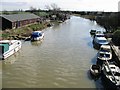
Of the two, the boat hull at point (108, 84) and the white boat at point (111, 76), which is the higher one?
the white boat at point (111, 76)

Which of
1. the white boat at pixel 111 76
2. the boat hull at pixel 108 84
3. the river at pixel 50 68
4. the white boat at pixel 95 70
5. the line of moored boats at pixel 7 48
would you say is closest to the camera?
the boat hull at pixel 108 84

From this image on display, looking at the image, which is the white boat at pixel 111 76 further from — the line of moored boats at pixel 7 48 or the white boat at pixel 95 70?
the line of moored boats at pixel 7 48

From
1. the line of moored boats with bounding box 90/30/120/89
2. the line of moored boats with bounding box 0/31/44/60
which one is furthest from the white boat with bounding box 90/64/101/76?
the line of moored boats with bounding box 0/31/44/60

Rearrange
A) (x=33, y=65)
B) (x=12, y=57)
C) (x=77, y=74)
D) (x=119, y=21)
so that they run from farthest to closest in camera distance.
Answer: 1. (x=119, y=21)
2. (x=12, y=57)
3. (x=33, y=65)
4. (x=77, y=74)

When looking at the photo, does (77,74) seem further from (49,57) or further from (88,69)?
(49,57)

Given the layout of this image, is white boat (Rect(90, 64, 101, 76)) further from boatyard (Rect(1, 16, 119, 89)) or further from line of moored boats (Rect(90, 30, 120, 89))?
boatyard (Rect(1, 16, 119, 89))

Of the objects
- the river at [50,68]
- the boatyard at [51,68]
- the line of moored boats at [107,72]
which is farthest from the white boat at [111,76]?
the river at [50,68]

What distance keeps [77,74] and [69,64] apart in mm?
3218

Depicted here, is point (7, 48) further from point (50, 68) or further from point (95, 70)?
point (95, 70)

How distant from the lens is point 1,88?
1822 cm

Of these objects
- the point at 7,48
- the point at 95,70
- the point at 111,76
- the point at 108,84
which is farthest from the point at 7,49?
the point at 108,84

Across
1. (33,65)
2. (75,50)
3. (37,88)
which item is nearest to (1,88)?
(37,88)

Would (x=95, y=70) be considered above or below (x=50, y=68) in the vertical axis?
above

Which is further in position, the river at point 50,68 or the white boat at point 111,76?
the river at point 50,68
